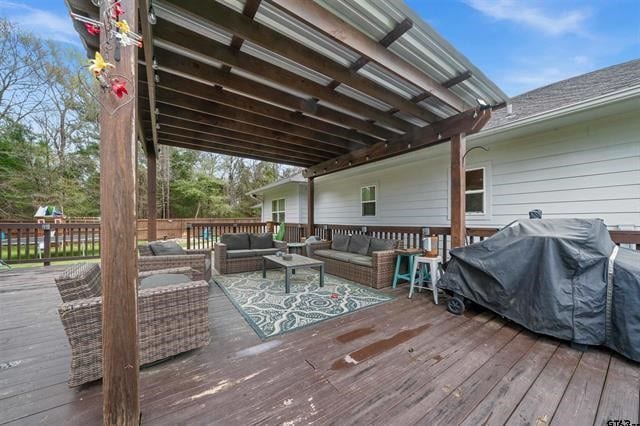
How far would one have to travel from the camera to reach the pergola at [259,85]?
1362mm

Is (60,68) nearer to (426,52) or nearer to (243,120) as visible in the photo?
(243,120)

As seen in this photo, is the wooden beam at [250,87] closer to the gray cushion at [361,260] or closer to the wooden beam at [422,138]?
the wooden beam at [422,138]

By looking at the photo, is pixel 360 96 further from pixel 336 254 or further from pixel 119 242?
pixel 119 242

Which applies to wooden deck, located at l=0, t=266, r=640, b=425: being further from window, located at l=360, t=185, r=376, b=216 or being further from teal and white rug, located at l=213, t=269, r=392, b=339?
window, located at l=360, t=185, r=376, b=216

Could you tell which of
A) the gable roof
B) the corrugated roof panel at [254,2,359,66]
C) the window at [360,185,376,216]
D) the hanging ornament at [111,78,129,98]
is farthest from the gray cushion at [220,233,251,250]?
the gable roof

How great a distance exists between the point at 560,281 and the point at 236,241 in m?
5.54

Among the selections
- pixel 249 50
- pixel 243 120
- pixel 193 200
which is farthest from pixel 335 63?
pixel 193 200

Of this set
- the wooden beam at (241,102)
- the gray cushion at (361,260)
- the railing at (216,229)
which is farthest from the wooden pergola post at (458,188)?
the railing at (216,229)

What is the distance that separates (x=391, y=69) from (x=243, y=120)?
2.51 metres

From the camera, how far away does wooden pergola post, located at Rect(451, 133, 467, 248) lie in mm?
3859

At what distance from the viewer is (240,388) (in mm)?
1796

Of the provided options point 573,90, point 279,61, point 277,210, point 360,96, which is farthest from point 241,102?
point 277,210

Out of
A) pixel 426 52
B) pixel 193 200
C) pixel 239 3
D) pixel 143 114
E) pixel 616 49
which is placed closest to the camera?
pixel 239 3

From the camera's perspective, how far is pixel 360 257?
15.9ft
